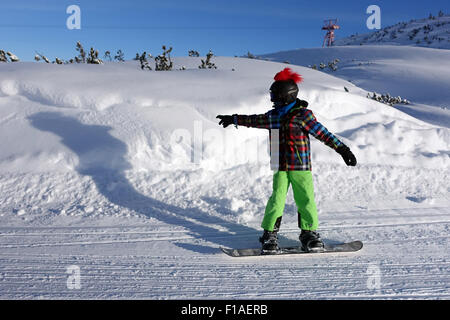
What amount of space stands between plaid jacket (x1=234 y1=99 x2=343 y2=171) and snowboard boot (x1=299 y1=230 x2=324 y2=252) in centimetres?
53

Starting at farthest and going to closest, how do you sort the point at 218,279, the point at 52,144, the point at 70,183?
the point at 52,144 → the point at 70,183 → the point at 218,279

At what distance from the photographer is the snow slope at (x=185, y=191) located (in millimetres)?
2406

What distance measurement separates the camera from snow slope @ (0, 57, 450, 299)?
241 cm

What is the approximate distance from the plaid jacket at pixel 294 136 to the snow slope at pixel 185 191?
0.72m

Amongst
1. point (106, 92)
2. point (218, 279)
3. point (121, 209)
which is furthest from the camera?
Result: point (106, 92)

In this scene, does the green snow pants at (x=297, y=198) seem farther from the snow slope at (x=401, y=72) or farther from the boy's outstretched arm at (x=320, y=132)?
the snow slope at (x=401, y=72)

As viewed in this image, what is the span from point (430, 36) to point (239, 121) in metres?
24.1

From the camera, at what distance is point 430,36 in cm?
2217

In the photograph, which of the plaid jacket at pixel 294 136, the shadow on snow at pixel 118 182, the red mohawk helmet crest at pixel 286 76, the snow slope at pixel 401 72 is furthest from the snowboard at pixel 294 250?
the snow slope at pixel 401 72

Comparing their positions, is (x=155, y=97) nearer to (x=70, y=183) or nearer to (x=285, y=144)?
(x=70, y=183)

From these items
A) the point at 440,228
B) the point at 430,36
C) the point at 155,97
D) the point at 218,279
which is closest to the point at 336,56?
the point at 430,36
